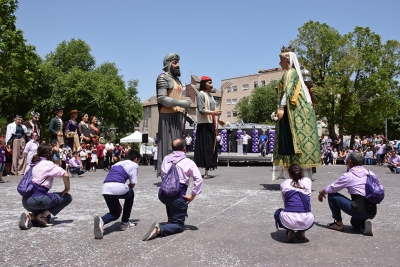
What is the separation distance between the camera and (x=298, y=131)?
7957 millimetres

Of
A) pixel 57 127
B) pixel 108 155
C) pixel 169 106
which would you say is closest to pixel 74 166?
pixel 57 127

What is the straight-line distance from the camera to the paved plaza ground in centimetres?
394

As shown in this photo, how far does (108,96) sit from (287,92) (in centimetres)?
3673

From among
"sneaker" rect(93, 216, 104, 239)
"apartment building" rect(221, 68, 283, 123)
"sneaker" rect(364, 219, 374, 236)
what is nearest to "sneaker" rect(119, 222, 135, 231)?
"sneaker" rect(93, 216, 104, 239)

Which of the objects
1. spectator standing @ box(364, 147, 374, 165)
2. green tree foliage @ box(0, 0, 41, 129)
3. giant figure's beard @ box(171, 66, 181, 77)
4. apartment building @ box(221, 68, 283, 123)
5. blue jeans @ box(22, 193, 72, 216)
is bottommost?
blue jeans @ box(22, 193, 72, 216)

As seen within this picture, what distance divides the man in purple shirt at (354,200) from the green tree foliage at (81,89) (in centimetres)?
3793

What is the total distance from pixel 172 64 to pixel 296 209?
5.16 metres

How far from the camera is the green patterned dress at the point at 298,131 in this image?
7.91 m

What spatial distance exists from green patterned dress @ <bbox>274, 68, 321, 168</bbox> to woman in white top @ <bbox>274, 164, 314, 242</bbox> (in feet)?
10.7

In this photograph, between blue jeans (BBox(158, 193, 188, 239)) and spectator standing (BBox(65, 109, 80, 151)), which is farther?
spectator standing (BBox(65, 109, 80, 151))

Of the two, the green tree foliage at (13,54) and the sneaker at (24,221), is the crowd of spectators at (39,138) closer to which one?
the sneaker at (24,221)

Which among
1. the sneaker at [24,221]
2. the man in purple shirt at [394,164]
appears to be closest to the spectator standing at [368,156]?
the man in purple shirt at [394,164]

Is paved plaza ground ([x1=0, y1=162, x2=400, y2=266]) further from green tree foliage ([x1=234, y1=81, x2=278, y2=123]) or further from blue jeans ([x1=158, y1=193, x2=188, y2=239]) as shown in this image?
green tree foliage ([x1=234, y1=81, x2=278, y2=123])

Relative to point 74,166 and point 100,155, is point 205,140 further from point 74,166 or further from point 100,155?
point 100,155
